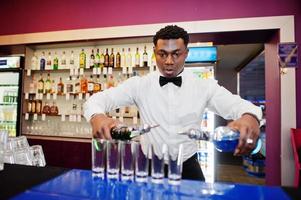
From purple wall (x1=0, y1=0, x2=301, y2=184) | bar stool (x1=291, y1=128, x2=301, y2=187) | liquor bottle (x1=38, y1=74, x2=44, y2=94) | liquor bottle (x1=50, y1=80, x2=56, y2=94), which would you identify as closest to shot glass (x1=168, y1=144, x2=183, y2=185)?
bar stool (x1=291, y1=128, x2=301, y2=187)

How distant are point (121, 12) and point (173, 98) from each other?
93.6 inches

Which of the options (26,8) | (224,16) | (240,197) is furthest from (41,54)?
(240,197)

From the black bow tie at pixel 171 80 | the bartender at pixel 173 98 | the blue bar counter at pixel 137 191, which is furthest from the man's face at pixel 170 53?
the blue bar counter at pixel 137 191

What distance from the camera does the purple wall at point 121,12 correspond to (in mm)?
3229

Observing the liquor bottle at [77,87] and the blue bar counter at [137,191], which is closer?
the blue bar counter at [137,191]

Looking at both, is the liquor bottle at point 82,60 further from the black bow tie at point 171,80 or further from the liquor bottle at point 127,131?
the liquor bottle at point 127,131

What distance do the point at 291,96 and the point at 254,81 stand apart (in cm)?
460

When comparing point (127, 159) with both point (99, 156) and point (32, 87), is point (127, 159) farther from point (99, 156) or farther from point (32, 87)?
point (32, 87)

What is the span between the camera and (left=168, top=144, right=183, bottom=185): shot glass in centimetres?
106

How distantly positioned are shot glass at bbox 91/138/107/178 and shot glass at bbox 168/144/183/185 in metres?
0.30

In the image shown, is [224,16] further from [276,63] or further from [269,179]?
[269,179]

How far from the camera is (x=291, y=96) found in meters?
3.10

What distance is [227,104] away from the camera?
1.63m

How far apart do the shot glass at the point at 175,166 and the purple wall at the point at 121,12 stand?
2.68m
